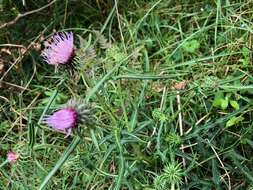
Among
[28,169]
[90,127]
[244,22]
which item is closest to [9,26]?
[28,169]

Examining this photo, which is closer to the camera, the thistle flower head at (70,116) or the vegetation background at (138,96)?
the thistle flower head at (70,116)

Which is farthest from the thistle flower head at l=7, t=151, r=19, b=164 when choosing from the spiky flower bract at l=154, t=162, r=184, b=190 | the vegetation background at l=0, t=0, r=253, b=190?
the spiky flower bract at l=154, t=162, r=184, b=190

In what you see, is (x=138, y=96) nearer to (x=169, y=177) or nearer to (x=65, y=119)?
(x=169, y=177)

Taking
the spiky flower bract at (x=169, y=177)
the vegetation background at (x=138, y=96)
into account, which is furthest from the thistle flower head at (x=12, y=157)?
the spiky flower bract at (x=169, y=177)

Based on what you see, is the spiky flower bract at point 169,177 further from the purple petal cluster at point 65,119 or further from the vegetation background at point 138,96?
the purple petal cluster at point 65,119

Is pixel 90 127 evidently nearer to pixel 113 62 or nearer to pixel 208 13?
pixel 113 62

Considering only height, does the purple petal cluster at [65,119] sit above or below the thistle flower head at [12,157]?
above

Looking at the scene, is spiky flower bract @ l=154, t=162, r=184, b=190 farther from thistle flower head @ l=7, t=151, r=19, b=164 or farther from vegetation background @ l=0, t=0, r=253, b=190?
thistle flower head @ l=7, t=151, r=19, b=164
